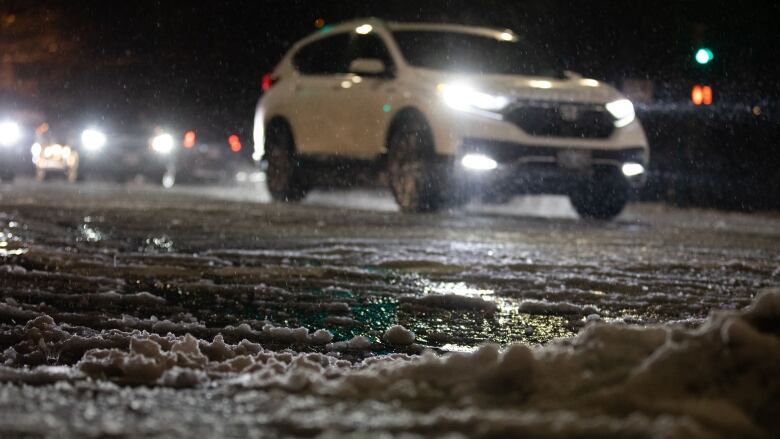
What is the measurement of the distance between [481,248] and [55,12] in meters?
27.5

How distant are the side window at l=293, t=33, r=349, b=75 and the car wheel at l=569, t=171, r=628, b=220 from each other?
3.09m

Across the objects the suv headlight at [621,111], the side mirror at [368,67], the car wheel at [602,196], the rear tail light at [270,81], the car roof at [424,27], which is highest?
the car roof at [424,27]

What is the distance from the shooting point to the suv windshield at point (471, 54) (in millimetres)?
13117

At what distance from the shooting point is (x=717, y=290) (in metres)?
6.73

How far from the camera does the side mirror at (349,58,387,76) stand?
1305 cm

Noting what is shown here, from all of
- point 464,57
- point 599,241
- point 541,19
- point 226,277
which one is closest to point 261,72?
point 541,19

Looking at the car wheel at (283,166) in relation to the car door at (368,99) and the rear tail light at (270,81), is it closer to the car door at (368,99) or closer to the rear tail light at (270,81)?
the rear tail light at (270,81)

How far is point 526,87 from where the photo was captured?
484 inches

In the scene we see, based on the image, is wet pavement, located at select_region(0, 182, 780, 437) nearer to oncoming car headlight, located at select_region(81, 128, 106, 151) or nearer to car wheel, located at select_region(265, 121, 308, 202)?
car wheel, located at select_region(265, 121, 308, 202)

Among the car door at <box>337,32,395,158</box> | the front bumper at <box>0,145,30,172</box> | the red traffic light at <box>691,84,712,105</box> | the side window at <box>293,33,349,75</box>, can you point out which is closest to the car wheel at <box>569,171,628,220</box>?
the car door at <box>337,32,395,158</box>

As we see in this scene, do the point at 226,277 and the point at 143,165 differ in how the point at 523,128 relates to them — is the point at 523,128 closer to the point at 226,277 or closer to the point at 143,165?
the point at 226,277

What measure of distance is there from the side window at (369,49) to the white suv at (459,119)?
2 centimetres

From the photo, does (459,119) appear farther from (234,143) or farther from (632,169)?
(234,143)

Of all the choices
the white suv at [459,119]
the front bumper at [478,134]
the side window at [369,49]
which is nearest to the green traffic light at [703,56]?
the white suv at [459,119]
